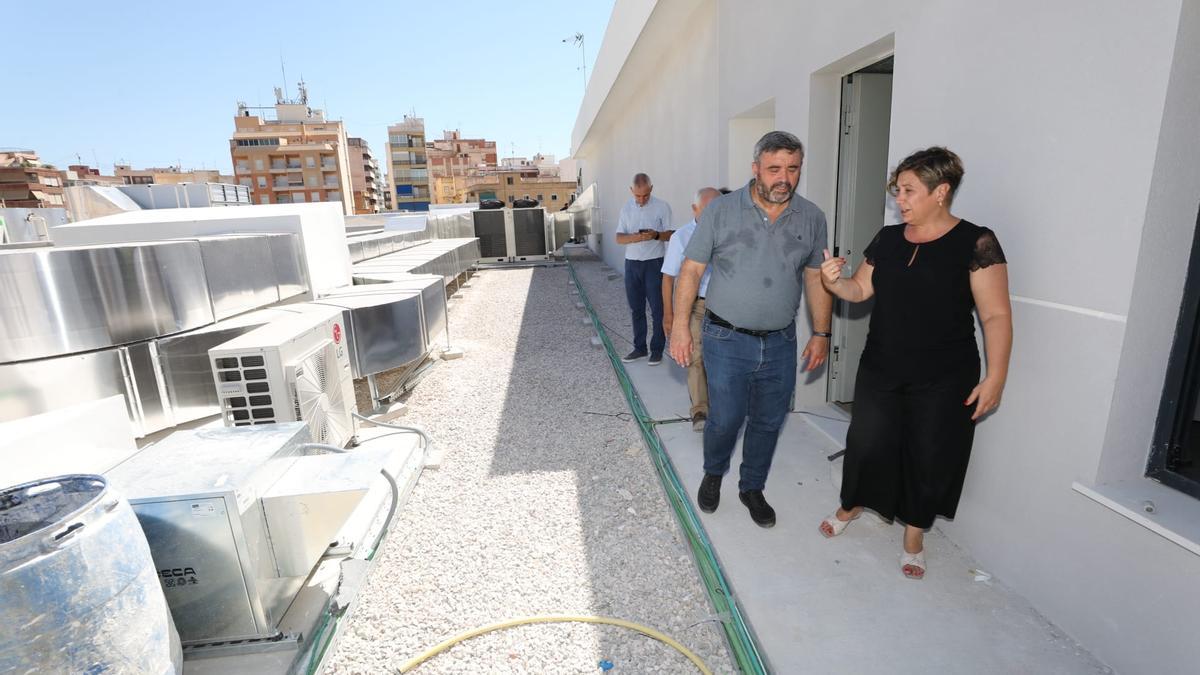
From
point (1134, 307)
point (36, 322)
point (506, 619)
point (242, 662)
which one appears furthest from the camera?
point (36, 322)

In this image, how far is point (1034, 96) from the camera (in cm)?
214

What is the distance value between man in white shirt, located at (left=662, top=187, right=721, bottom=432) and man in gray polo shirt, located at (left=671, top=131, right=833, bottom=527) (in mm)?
990

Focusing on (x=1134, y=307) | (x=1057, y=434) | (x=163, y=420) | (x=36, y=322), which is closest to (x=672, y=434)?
(x=1057, y=434)

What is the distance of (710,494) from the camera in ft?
10.1

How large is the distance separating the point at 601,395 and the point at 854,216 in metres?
2.55

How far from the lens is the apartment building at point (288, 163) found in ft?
226

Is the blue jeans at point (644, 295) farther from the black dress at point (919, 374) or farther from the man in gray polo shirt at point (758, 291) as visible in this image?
the black dress at point (919, 374)

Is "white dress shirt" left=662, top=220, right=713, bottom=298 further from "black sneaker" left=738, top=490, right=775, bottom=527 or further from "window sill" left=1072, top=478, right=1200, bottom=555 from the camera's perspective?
"window sill" left=1072, top=478, right=1200, bottom=555

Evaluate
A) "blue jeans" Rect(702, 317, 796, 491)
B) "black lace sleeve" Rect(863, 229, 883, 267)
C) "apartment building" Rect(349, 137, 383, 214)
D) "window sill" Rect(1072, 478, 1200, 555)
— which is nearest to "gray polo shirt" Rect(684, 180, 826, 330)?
"blue jeans" Rect(702, 317, 796, 491)

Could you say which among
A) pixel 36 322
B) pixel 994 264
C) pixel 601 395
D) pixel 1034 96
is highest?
pixel 1034 96

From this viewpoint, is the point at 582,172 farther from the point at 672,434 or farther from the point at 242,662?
the point at 242,662

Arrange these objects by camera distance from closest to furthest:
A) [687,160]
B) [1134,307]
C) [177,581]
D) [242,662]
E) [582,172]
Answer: [1134,307], [177,581], [242,662], [687,160], [582,172]

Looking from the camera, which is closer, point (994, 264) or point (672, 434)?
point (994, 264)

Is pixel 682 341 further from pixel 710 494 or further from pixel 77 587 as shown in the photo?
pixel 77 587
